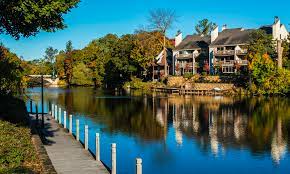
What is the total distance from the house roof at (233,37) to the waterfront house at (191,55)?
4.38 meters

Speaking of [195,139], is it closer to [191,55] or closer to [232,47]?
[232,47]

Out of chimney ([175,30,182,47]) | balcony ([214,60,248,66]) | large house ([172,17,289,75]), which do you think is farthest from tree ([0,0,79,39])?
chimney ([175,30,182,47])

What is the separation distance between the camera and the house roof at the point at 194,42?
105 meters

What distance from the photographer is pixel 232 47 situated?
96250mm

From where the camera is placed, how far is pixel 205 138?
1266 inches

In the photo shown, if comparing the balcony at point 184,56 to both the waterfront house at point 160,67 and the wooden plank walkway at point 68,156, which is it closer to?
the waterfront house at point 160,67

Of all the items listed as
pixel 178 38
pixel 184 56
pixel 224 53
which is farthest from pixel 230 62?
pixel 178 38

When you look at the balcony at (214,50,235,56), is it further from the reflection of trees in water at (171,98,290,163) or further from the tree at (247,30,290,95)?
the reflection of trees in water at (171,98,290,163)

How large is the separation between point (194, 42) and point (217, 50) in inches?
435

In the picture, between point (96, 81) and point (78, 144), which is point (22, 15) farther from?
point (96, 81)

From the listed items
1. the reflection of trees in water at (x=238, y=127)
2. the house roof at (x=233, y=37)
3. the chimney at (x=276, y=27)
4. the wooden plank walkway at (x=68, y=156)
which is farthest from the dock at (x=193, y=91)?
the wooden plank walkway at (x=68, y=156)

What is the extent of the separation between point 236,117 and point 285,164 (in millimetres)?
22293

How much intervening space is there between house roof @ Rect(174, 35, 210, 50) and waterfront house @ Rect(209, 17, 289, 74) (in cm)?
412

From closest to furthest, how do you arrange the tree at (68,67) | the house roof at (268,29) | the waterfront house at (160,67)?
the house roof at (268,29), the waterfront house at (160,67), the tree at (68,67)
